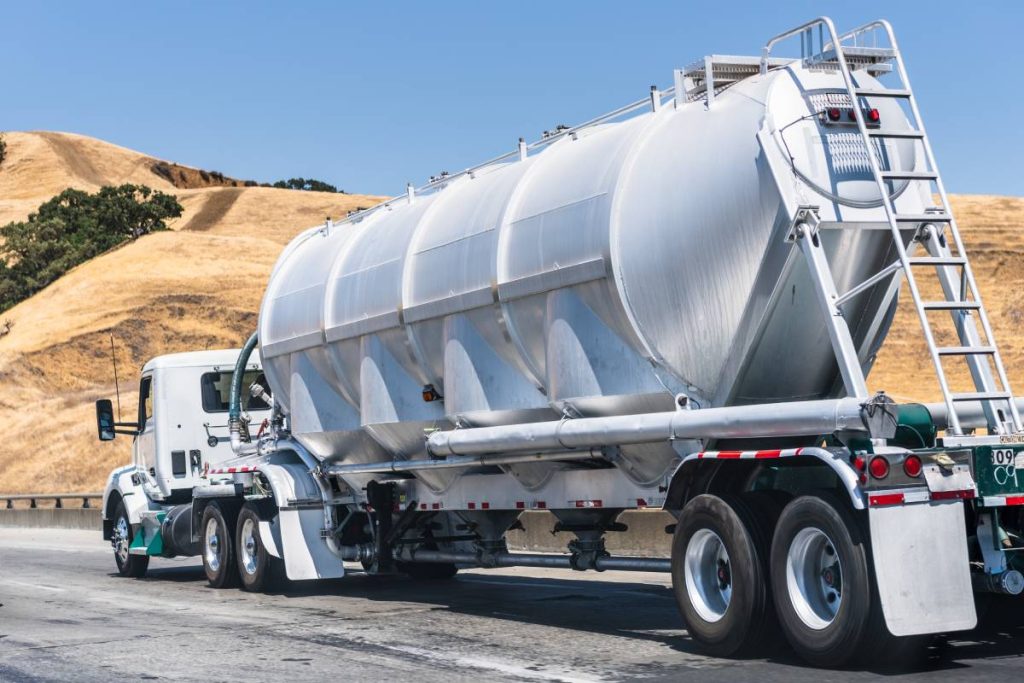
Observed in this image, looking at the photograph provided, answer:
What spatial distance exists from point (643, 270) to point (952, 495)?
2915mm

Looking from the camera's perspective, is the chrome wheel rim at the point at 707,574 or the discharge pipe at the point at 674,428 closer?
the discharge pipe at the point at 674,428

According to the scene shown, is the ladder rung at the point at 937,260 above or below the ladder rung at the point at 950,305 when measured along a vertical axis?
above

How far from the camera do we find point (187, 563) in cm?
2288

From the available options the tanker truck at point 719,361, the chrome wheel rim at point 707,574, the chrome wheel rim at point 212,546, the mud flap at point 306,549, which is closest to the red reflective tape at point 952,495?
the tanker truck at point 719,361

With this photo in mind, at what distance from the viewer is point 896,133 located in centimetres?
977

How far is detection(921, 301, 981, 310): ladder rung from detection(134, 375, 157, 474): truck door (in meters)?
12.1

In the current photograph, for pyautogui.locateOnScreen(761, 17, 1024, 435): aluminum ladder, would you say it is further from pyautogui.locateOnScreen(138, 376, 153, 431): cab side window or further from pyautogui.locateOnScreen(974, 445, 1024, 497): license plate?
pyautogui.locateOnScreen(138, 376, 153, 431): cab side window

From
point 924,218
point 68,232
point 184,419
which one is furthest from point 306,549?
point 68,232

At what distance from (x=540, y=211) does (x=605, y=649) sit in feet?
11.5

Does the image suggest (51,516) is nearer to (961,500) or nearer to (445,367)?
(445,367)

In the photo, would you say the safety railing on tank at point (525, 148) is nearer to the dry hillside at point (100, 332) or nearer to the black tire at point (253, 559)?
the black tire at point (253, 559)

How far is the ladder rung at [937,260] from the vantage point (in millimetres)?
9078

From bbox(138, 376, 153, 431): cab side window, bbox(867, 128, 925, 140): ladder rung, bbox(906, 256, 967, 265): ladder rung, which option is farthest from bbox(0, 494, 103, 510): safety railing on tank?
bbox(906, 256, 967, 265): ladder rung

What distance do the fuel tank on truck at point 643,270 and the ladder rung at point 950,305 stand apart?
746 mm
